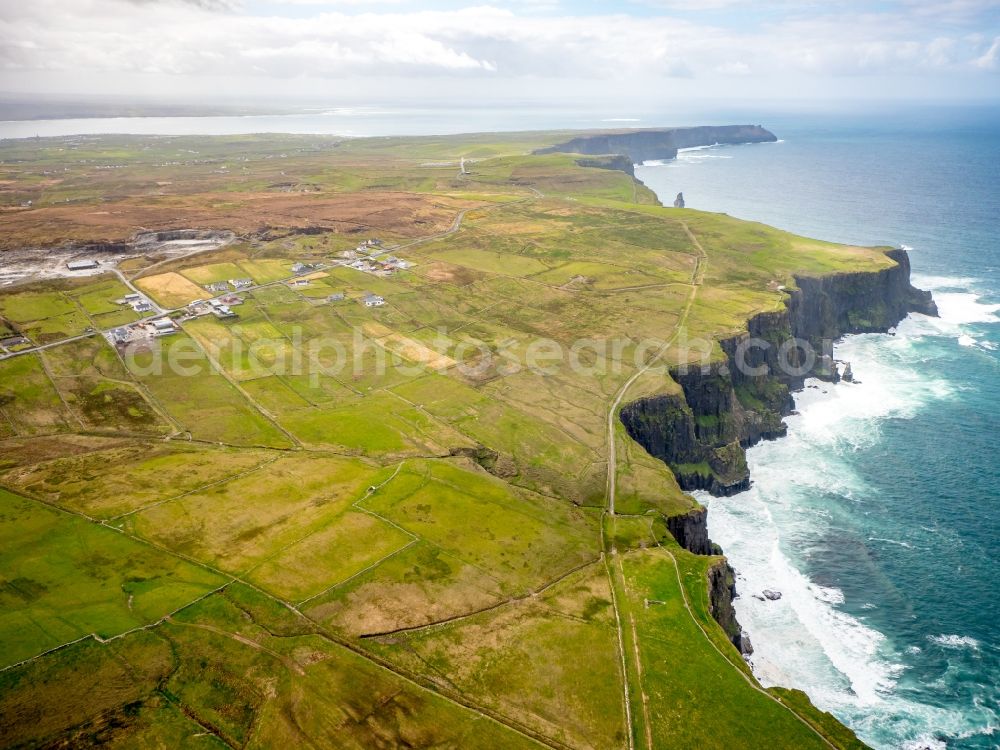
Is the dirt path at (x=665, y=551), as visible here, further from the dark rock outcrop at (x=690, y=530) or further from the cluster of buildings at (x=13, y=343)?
the cluster of buildings at (x=13, y=343)

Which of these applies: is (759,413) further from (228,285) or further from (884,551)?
(228,285)

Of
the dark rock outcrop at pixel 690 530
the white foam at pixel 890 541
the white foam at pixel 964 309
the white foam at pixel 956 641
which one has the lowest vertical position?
the white foam at pixel 956 641

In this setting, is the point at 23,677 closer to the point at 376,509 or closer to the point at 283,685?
the point at 283,685

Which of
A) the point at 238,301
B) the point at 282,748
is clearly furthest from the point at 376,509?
the point at 238,301

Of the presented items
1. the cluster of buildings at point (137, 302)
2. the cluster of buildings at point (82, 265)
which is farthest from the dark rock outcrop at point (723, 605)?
the cluster of buildings at point (82, 265)

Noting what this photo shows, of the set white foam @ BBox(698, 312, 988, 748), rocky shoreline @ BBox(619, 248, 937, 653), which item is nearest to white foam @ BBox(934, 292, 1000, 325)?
white foam @ BBox(698, 312, 988, 748)

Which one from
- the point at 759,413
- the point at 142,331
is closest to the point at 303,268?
the point at 142,331
